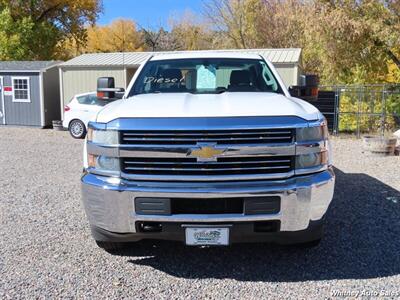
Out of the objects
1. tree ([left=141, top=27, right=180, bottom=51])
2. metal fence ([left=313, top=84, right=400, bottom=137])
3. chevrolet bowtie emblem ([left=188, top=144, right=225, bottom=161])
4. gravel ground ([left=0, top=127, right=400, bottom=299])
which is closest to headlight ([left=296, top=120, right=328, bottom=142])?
chevrolet bowtie emblem ([left=188, top=144, right=225, bottom=161])

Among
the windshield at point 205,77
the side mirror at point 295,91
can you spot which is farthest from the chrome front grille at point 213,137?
the side mirror at point 295,91

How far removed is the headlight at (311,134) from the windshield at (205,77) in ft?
4.59

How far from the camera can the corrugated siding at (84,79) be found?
19.0m

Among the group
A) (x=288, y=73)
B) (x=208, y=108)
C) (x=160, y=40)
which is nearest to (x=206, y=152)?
(x=208, y=108)

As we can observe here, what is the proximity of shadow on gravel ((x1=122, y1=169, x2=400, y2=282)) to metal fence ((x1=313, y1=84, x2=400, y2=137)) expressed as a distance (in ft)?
35.7

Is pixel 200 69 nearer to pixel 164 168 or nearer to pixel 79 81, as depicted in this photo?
pixel 164 168

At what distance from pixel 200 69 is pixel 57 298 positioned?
9.67 feet

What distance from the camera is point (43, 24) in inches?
1201

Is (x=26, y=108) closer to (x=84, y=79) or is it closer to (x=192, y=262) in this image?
(x=84, y=79)

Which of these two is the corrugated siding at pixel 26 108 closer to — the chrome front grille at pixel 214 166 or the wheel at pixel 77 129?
the wheel at pixel 77 129

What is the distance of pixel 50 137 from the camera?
16.5m

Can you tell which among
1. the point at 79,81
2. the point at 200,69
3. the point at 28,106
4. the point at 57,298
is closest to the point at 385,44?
the point at 79,81

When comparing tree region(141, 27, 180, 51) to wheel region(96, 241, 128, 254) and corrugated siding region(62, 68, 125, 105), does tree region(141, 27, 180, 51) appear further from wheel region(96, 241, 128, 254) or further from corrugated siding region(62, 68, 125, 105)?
wheel region(96, 241, 128, 254)

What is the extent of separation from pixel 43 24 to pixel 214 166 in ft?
99.3
